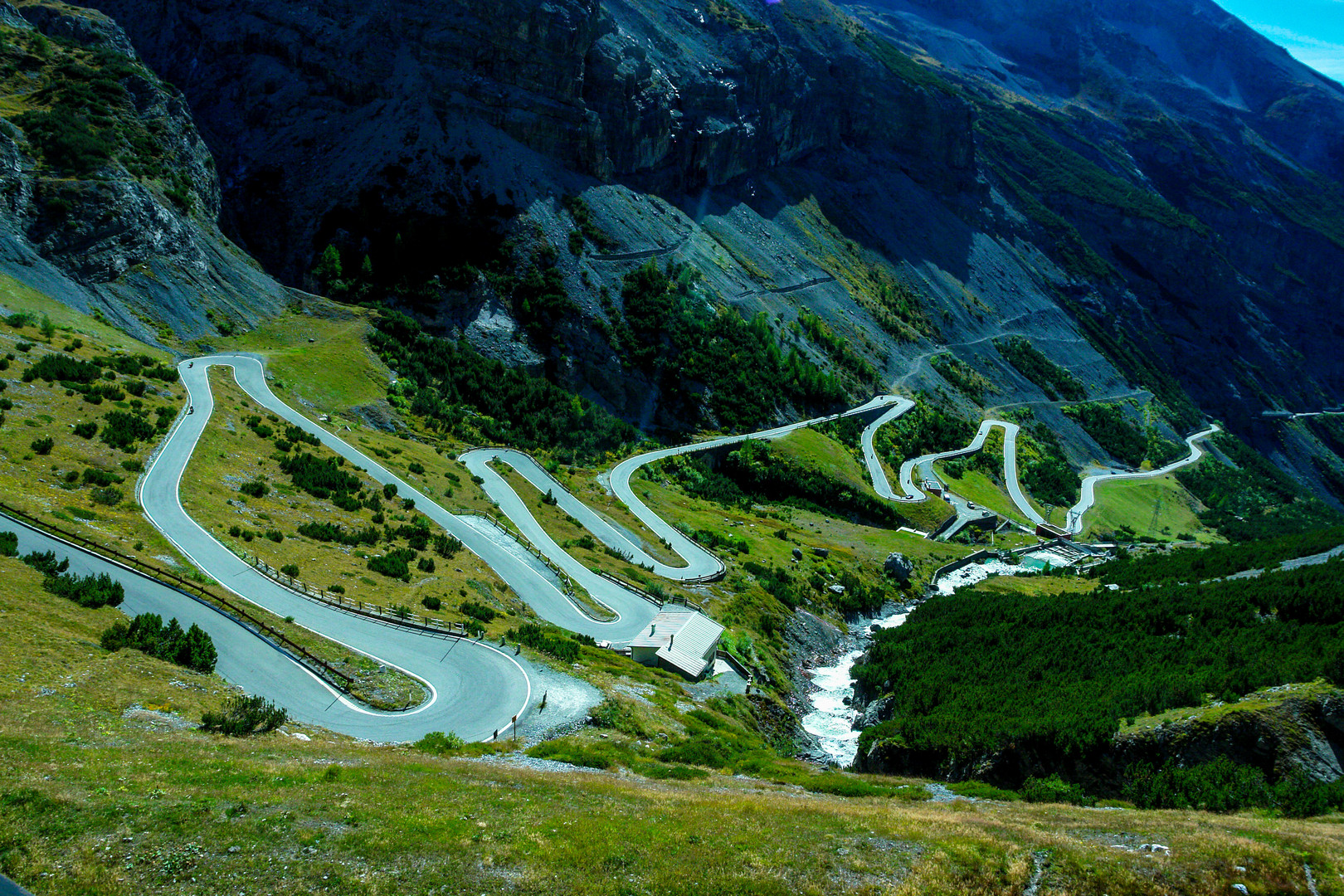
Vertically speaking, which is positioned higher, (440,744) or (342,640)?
(440,744)

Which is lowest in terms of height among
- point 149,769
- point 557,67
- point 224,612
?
point 224,612

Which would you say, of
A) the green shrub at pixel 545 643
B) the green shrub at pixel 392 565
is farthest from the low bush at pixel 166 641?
the green shrub at pixel 545 643

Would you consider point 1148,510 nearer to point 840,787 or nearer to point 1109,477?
point 1109,477

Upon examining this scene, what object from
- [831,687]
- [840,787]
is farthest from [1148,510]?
[840,787]

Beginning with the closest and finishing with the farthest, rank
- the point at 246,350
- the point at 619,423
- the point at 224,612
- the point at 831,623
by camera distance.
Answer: the point at 224,612 → the point at 831,623 → the point at 246,350 → the point at 619,423

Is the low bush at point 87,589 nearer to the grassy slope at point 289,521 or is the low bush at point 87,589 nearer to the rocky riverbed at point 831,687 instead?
the grassy slope at point 289,521

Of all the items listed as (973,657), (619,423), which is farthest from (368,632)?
(619,423)

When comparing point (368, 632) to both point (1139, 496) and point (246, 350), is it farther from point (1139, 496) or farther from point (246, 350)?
point (1139, 496)

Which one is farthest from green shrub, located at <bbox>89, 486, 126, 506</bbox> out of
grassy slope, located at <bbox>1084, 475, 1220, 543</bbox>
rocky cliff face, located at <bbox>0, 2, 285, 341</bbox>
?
grassy slope, located at <bbox>1084, 475, 1220, 543</bbox>
